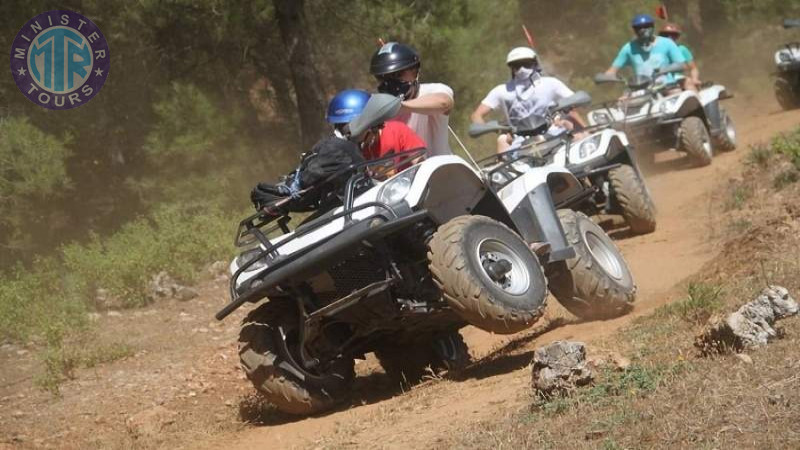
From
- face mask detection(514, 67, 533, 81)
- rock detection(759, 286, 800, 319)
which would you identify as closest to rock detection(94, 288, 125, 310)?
face mask detection(514, 67, 533, 81)

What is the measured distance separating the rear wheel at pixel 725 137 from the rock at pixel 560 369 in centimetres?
1289

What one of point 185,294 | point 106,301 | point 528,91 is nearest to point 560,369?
point 528,91

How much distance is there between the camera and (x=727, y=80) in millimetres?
31156

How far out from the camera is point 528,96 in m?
12.6

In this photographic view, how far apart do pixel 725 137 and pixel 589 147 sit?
21.8 ft

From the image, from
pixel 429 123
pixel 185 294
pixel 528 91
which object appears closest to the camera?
pixel 429 123

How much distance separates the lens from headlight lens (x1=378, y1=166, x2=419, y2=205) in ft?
23.6

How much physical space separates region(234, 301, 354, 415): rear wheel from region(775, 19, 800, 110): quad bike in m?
17.0

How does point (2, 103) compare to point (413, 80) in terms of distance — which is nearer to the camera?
point (413, 80)

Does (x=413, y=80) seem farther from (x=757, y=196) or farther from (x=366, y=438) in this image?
(x=757, y=196)

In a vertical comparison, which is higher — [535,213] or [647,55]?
[535,213]

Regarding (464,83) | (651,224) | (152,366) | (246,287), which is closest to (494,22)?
(464,83)

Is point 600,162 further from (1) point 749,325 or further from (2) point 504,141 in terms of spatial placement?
(1) point 749,325

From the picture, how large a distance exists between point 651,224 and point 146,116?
30.7 feet
